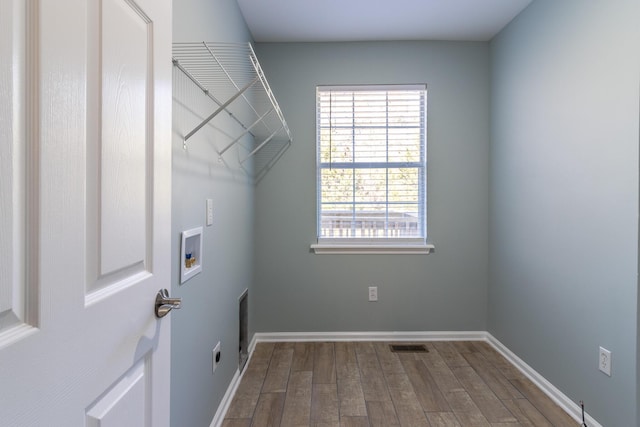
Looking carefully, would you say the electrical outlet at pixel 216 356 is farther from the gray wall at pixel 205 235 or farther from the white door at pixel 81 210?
the white door at pixel 81 210

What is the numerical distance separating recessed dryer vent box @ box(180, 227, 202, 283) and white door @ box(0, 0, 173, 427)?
1.64 ft

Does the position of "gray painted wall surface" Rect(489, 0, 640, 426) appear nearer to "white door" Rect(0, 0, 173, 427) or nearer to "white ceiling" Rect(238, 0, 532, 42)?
"white ceiling" Rect(238, 0, 532, 42)

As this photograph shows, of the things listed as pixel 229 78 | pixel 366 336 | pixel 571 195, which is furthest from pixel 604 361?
pixel 229 78

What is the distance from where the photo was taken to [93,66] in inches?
22.0

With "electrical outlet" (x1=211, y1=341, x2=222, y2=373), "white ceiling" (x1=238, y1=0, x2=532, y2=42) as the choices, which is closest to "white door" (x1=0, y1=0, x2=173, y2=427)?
"electrical outlet" (x1=211, y1=341, x2=222, y2=373)

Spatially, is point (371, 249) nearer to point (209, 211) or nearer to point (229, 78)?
point (209, 211)

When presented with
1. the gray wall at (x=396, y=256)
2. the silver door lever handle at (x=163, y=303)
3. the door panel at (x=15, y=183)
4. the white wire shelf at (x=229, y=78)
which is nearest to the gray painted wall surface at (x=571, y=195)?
the gray wall at (x=396, y=256)

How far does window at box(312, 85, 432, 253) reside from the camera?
2.75 m

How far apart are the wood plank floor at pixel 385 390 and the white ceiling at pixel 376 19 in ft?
8.24

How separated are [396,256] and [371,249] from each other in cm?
22

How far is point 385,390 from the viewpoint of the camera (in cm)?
200

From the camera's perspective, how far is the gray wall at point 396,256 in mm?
2713

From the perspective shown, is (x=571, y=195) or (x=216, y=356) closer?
(x=216, y=356)

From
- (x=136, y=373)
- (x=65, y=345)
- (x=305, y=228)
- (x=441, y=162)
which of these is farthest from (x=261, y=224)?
(x=65, y=345)
